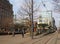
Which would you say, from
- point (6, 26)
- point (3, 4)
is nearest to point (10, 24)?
point (6, 26)

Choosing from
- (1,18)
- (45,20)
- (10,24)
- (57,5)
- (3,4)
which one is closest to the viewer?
(57,5)

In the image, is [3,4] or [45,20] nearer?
[3,4]

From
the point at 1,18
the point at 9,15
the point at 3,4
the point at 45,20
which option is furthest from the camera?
the point at 45,20

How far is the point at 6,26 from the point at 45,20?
56770 mm

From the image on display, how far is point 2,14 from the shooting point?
9950 cm

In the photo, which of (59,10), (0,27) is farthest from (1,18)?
(59,10)

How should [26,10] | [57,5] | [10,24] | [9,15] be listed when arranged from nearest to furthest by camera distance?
[57,5]
[26,10]
[10,24]
[9,15]

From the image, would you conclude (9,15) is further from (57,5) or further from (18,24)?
(57,5)

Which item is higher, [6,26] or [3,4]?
[3,4]

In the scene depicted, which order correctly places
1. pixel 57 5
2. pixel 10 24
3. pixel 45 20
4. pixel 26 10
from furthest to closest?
pixel 45 20
pixel 10 24
pixel 26 10
pixel 57 5

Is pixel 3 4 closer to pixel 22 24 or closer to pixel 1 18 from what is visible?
pixel 1 18

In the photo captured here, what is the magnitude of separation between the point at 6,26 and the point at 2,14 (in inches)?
338

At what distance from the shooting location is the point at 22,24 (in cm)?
10831

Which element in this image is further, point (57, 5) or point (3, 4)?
point (3, 4)
